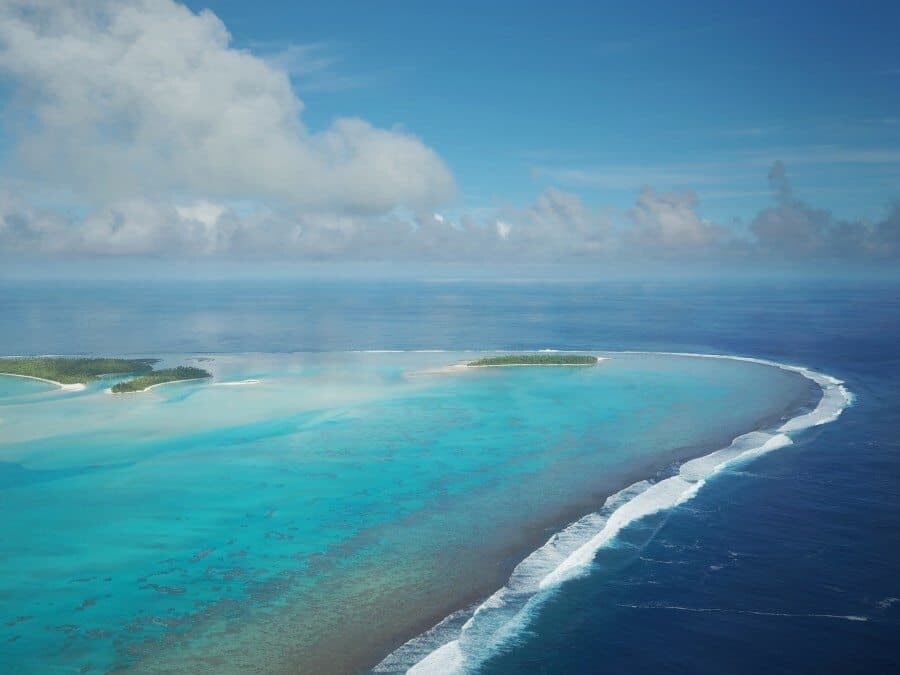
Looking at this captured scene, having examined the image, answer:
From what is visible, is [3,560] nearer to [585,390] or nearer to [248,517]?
[248,517]

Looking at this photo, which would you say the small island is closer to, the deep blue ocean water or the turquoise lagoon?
the turquoise lagoon

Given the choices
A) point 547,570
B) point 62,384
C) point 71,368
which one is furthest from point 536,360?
point 547,570

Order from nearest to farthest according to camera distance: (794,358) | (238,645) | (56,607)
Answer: (238,645)
(56,607)
(794,358)

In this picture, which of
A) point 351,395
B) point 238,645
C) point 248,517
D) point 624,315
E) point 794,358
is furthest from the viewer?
point 624,315

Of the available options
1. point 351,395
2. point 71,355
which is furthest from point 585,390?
point 71,355

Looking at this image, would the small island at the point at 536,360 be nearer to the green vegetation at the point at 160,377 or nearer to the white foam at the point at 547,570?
the green vegetation at the point at 160,377

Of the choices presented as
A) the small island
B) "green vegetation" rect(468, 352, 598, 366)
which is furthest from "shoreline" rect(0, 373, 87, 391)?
"green vegetation" rect(468, 352, 598, 366)
